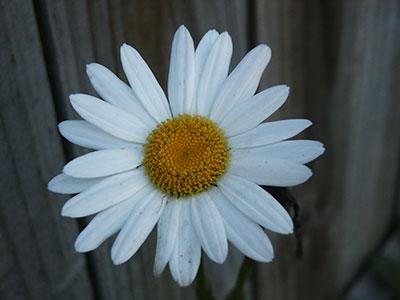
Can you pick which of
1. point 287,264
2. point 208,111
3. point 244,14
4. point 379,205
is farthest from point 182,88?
point 379,205

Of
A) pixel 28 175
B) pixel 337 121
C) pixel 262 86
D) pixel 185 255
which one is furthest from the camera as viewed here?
pixel 337 121

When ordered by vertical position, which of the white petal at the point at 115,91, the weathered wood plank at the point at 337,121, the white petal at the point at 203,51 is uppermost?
the white petal at the point at 203,51

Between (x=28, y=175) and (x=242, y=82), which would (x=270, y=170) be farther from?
(x=28, y=175)

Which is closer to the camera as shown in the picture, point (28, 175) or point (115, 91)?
point (115, 91)

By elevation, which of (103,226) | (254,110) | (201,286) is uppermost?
(254,110)

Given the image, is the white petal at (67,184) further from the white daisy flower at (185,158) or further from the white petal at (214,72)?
the white petal at (214,72)

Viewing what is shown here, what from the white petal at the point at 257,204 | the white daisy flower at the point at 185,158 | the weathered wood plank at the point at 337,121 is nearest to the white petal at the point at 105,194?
the white daisy flower at the point at 185,158

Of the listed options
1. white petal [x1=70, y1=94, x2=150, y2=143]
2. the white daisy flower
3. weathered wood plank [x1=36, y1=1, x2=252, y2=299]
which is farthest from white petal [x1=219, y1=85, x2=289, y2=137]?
weathered wood plank [x1=36, y1=1, x2=252, y2=299]

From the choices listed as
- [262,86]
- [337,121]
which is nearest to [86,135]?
[262,86]
